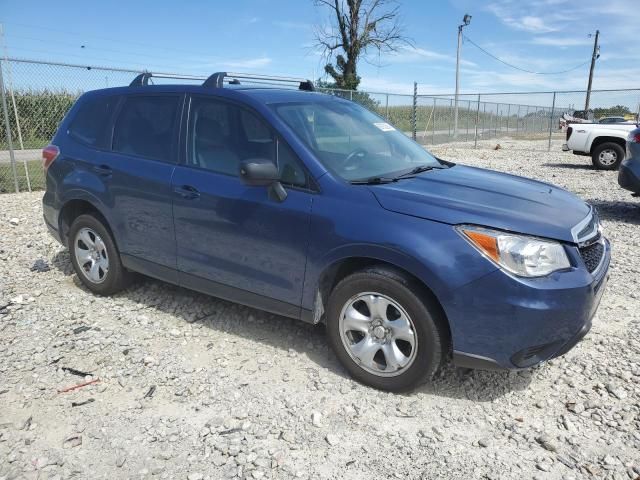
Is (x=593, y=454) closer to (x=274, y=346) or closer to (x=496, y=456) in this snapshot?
(x=496, y=456)

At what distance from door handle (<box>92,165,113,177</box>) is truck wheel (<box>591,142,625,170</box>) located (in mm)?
13626

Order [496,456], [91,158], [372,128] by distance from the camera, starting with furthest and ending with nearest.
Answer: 1. [91,158]
2. [372,128]
3. [496,456]

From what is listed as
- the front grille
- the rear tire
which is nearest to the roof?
the rear tire

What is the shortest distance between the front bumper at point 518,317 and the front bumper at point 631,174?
567cm

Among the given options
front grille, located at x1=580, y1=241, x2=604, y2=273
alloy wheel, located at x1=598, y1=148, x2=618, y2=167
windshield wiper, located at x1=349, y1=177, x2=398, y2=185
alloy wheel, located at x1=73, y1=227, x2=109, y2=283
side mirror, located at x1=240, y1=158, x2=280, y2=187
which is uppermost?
side mirror, located at x1=240, y1=158, x2=280, y2=187

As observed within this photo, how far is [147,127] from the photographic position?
4070mm

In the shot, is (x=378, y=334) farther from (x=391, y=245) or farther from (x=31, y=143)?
(x=31, y=143)

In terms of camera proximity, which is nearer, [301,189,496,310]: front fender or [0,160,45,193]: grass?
[301,189,496,310]: front fender

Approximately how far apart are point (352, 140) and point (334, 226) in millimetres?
921

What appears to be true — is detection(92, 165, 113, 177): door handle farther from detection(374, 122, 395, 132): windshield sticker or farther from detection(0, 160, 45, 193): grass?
detection(0, 160, 45, 193): grass

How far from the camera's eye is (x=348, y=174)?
10.7ft

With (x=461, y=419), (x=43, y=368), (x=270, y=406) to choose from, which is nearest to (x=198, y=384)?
(x=270, y=406)

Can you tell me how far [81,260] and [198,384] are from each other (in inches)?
81.1

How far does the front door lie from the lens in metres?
3.24
